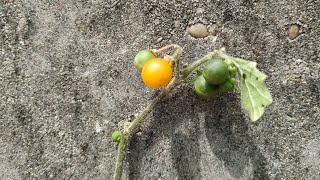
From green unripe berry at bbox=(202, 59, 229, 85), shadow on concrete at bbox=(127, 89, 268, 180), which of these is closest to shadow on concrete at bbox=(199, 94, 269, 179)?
shadow on concrete at bbox=(127, 89, 268, 180)

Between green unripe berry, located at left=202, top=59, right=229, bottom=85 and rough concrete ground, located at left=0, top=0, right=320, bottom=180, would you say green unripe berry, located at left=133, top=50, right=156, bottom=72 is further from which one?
green unripe berry, located at left=202, top=59, right=229, bottom=85

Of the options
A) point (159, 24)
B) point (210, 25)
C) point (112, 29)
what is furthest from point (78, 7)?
point (210, 25)

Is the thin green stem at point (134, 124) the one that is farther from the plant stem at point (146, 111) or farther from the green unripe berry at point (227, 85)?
the green unripe berry at point (227, 85)

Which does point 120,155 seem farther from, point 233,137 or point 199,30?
point 199,30

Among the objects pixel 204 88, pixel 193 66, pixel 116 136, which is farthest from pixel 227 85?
pixel 116 136

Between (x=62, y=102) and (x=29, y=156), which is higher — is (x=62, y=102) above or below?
above

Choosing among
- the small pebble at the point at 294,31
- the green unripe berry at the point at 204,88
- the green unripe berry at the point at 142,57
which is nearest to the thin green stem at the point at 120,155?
the green unripe berry at the point at 142,57

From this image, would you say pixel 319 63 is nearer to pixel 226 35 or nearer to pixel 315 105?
pixel 315 105
